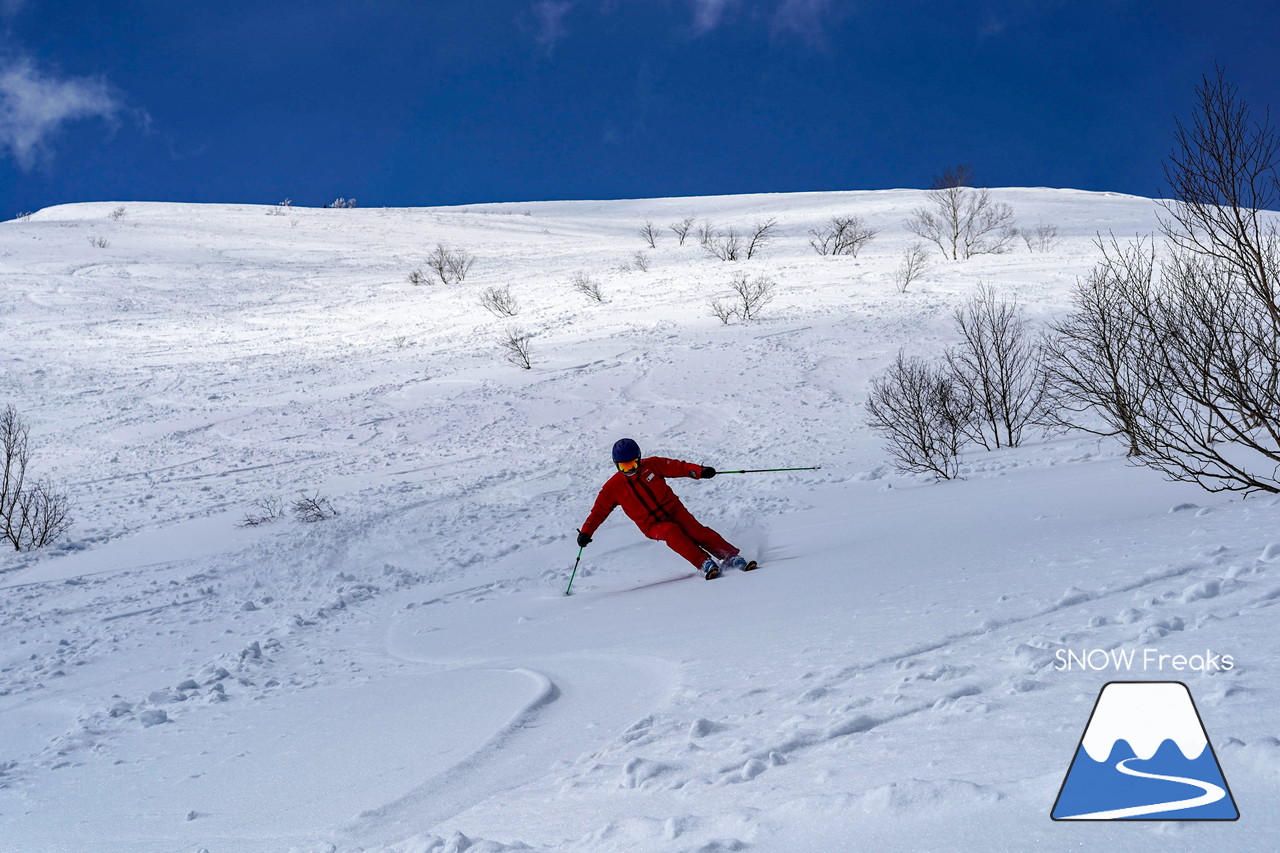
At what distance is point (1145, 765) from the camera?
188 cm

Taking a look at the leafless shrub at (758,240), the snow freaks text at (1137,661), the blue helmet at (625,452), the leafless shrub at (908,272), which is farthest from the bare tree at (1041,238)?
the snow freaks text at (1137,661)

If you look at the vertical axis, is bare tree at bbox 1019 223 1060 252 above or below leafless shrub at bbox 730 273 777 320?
above

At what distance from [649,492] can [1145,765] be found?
16.2ft

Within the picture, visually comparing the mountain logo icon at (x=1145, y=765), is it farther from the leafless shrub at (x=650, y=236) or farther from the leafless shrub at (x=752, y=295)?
the leafless shrub at (x=650, y=236)

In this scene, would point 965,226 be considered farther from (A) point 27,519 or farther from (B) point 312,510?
(A) point 27,519

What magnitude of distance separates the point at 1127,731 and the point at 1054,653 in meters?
0.84

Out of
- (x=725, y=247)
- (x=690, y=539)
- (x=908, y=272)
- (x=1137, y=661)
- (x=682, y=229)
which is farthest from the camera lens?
(x=682, y=229)

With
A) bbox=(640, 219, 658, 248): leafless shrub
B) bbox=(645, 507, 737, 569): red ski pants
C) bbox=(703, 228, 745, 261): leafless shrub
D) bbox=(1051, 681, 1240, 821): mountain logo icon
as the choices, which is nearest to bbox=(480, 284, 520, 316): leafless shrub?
bbox=(703, 228, 745, 261): leafless shrub

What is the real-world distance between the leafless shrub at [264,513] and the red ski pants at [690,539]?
7.07 meters

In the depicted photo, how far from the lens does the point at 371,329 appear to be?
86.6 feet

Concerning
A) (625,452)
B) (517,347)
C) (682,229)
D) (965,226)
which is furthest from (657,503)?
(682,229)

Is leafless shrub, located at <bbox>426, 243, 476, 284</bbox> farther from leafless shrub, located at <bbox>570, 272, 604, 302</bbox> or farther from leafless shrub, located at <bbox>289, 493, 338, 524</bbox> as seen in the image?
leafless shrub, located at <bbox>289, 493, 338, 524</bbox>

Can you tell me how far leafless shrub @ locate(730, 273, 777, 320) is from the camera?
24750mm

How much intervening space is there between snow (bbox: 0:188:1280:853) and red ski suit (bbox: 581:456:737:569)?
48 centimetres
